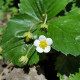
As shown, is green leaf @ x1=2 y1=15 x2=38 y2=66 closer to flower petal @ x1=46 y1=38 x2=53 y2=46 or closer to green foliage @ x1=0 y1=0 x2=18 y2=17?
flower petal @ x1=46 y1=38 x2=53 y2=46

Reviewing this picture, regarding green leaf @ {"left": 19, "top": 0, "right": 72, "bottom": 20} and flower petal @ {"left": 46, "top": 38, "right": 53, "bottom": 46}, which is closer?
flower petal @ {"left": 46, "top": 38, "right": 53, "bottom": 46}

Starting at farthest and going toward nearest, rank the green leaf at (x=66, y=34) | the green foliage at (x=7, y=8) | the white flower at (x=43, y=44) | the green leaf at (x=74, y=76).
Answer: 1. the green foliage at (x=7, y=8)
2. the green leaf at (x=74, y=76)
3. the white flower at (x=43, y=44)
4. the green leaf at (x=66, y=34)

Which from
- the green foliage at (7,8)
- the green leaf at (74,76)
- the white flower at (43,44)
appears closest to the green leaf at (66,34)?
the white flower at (43,44)

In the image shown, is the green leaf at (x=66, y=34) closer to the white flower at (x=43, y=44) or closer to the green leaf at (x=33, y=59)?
the white flower at (x=43, y=44)

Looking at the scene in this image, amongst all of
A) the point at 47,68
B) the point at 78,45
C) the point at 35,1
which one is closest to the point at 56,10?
the point at 35,1

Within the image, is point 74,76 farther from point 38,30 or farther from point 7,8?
point 7,8

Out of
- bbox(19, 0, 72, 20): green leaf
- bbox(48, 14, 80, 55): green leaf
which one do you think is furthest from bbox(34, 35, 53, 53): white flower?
bbox(19, 0, 72, 20): green leaf

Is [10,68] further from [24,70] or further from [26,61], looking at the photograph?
[26,61]
